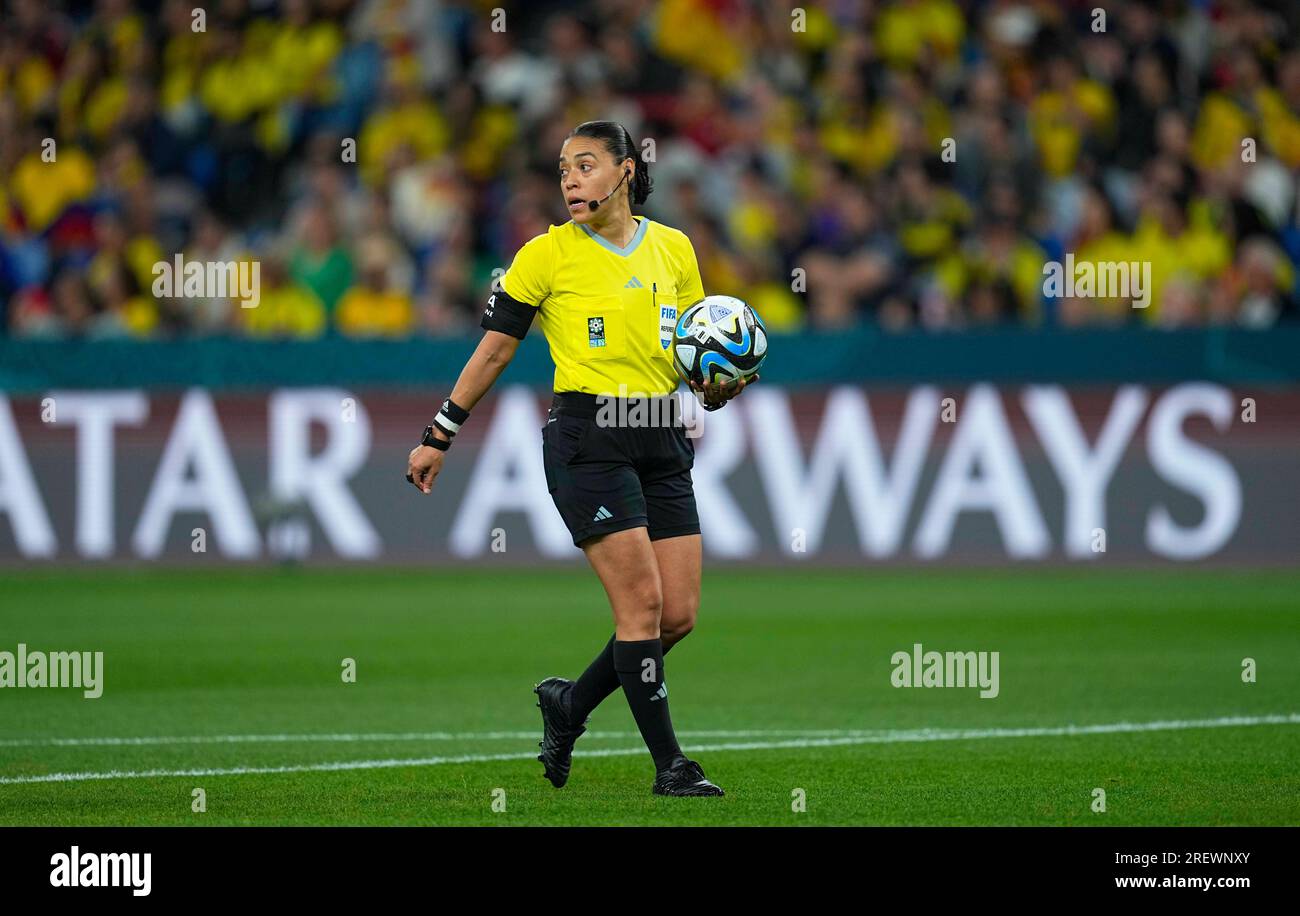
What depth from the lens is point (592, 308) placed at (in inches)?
323

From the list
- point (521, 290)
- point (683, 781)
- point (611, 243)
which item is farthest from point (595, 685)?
point (611, 243)

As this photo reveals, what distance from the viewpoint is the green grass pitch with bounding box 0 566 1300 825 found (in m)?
8.08

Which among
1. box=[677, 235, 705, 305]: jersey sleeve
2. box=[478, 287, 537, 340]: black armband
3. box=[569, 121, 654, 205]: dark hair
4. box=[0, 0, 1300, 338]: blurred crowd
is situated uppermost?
box=[0, 0, 1300, 338]: blurred crowd

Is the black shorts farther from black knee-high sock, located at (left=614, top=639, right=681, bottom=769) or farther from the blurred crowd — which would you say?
the blurred crowd

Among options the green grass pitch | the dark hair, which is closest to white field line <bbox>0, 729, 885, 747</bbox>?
the green grass pitch

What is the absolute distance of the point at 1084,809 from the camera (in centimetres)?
782

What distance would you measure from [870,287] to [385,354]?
13.8ft

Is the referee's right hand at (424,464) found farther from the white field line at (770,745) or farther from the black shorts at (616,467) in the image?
the white field line at (770,745)

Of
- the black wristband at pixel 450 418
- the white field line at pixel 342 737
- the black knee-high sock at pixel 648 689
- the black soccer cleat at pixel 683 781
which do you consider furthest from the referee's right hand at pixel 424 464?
the white field line at pixel 342 737

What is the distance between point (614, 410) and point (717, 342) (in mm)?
465

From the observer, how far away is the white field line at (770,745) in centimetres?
884

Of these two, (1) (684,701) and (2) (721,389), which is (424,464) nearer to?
(2) (721,389)

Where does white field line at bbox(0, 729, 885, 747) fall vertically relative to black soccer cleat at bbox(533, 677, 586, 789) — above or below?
below

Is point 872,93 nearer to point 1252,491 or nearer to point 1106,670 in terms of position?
point 1252,491
